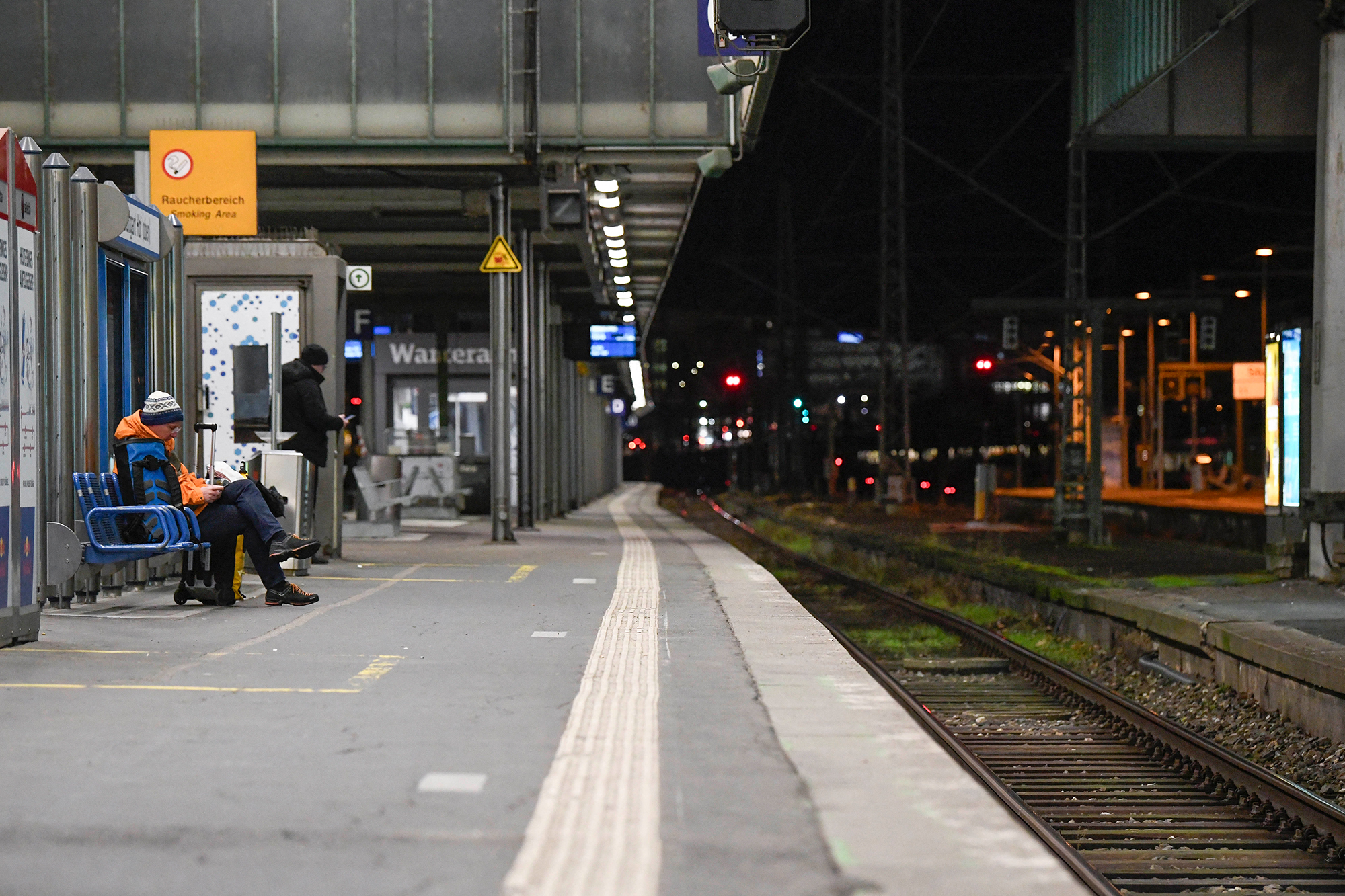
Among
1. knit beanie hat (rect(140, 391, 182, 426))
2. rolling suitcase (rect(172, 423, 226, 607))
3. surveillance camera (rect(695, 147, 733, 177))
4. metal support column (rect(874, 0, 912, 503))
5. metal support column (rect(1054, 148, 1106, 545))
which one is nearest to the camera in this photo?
knit beanie hat (rect(140, 391, 182, 426))

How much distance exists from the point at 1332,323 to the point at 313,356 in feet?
29.2

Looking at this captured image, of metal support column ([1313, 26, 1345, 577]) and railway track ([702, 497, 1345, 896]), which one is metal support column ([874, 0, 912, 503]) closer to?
metal support column ([1313, 26, 1345, 577])

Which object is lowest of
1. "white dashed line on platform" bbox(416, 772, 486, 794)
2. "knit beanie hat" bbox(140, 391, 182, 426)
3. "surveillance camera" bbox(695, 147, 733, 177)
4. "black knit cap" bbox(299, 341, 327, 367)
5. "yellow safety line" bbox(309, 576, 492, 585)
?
"yellow safety line" bbox(309, 576, 492, 585)

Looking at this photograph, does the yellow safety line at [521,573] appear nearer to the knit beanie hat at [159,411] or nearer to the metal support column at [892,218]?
the knit beanie hat at [159,411]

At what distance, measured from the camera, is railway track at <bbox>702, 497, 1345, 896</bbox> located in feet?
18.7

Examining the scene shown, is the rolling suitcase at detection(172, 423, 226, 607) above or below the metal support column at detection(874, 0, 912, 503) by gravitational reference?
below

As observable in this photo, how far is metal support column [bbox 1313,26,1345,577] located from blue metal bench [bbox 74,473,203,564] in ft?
31.4

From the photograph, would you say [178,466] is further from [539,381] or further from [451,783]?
[539,381]

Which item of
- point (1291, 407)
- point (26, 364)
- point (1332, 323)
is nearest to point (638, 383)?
point (1291, 407)

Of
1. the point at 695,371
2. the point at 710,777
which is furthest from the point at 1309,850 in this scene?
the point at 695,371

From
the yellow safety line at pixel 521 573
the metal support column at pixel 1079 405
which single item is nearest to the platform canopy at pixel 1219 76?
the metal support column at pixel 1079 405

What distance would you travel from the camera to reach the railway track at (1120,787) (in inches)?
224

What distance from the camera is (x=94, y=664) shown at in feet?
20.8

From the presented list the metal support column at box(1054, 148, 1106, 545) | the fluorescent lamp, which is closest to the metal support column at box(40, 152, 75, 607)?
the metal support column at box(1054, 148, 1106, 545)
